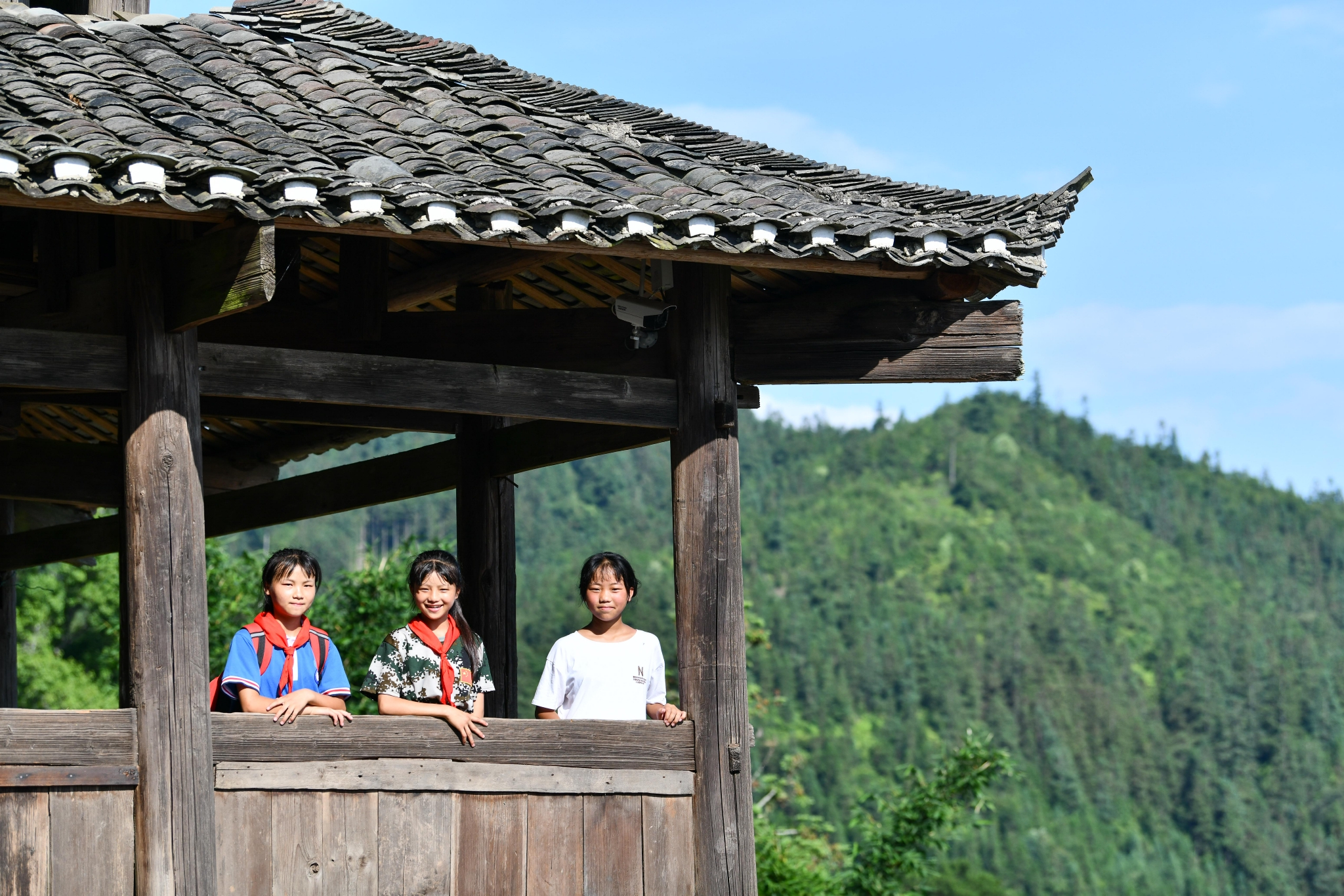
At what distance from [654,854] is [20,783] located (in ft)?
6.85

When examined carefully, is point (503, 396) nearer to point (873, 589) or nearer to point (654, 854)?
point (654, 854)

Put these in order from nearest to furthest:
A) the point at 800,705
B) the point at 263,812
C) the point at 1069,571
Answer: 1. the point at 263,812
2. the point at 800,705
3. the point at 1069,571

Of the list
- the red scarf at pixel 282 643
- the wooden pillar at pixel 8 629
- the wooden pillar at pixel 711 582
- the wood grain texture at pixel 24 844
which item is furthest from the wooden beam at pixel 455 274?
the wooden pillar at pixel 8 629

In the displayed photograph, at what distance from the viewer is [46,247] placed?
581 centimetres

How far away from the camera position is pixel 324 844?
515cm

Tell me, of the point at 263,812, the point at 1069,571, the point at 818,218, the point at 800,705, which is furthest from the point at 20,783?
the point at 1069,571

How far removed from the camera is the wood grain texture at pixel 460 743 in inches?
199

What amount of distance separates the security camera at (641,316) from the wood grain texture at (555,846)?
1624 millimetres

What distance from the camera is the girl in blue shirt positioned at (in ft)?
17.1

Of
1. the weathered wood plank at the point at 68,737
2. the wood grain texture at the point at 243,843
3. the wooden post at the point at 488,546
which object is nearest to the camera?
the weathered wood plank at the point at 68,737

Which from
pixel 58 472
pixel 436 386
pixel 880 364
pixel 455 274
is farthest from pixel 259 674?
pixel 58 472

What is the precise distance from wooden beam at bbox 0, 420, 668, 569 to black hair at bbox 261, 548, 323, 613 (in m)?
1.27

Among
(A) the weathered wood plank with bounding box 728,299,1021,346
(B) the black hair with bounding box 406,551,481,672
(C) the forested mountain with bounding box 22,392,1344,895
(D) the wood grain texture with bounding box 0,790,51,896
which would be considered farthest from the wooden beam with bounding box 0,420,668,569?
(C) the forested mountain with bounding box 22,392,1344,895

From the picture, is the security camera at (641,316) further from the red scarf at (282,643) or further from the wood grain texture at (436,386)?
the red scarf at (282,643)
